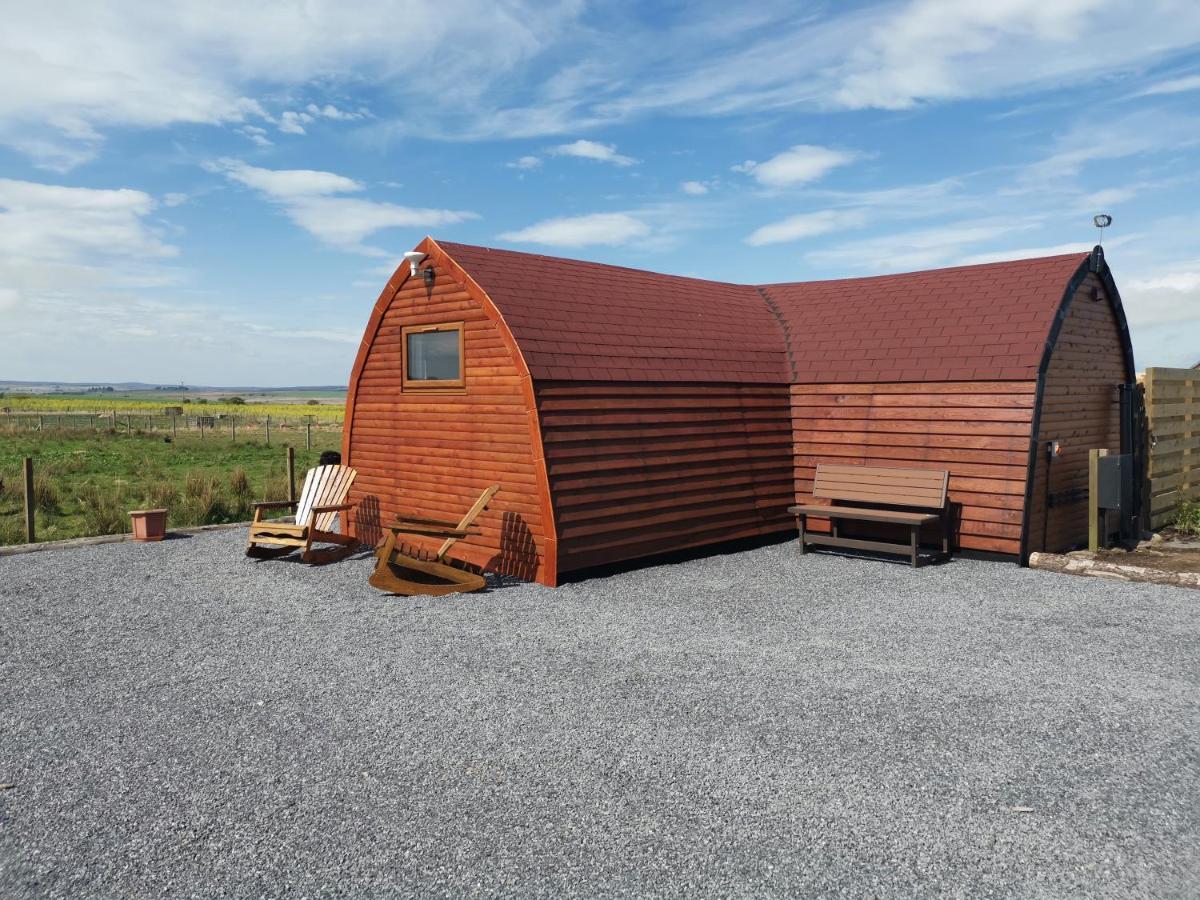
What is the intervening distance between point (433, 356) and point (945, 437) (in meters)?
6.06

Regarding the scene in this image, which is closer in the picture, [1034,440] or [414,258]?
[1034,440]

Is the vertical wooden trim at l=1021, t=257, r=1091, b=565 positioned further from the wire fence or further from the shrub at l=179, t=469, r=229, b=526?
the wire fence

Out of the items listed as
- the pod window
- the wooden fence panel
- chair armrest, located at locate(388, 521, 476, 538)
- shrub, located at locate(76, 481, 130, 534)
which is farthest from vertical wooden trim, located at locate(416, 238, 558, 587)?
the wooden fence panel

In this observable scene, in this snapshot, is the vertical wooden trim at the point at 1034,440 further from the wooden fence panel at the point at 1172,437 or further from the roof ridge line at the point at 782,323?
the wooden fence panel at the point at 1172,437

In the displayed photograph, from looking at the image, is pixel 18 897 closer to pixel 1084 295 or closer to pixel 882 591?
pixel 882 591

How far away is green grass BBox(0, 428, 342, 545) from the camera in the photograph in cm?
1348

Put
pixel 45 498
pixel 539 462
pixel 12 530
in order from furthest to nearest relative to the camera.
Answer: pixel 45 498
pixel 12 530
pixel 539 462

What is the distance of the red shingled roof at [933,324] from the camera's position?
33.3ft

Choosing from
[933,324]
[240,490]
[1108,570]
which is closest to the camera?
[1108,570]

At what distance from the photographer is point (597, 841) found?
385 centimetres

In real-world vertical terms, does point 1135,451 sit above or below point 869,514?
above

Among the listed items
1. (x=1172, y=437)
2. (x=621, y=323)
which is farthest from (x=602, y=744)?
(x=1172, y=437)

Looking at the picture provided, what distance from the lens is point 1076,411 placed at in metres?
10.8

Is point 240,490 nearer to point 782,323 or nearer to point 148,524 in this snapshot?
point 148,524
